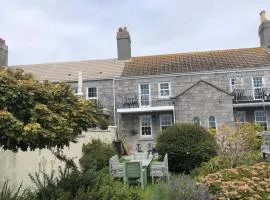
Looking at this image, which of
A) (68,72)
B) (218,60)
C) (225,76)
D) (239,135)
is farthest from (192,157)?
(68,72)

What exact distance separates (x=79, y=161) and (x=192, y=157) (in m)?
4.82

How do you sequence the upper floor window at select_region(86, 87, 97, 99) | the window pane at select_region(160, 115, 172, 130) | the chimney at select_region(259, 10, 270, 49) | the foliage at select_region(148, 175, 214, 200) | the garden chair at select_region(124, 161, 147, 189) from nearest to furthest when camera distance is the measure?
1. the foliage at select_region(148, 175, 214, 200)
2. the garden chair at select_region(124, 161, 147, 189)
3. the window pane at select_region(160, 115, 172, 130)
4. the upper floor window at select_region(86, 87, 97, 99)
5. the chimney at select_region(259, 10, 270, 49)

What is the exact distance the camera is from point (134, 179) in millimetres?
14039

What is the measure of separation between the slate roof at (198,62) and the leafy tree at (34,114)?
72.1 ft

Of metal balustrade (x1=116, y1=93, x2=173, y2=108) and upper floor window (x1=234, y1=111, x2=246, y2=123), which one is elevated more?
metal balustrade (x1=116, y1=93, x2=173, y2=108)

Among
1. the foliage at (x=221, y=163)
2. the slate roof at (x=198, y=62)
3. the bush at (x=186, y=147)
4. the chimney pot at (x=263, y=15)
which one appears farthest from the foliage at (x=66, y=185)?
the chimney pot at (x=263, y=15)

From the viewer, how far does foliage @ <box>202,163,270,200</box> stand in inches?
344

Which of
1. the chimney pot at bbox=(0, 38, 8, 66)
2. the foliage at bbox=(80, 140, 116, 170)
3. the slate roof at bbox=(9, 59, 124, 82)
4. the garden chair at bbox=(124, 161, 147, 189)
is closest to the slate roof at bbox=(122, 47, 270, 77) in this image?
the slate roof at bbox=(9, 59, 124, 82)

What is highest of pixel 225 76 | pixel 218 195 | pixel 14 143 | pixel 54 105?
pixel 225 76

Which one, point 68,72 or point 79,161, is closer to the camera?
point 79,161

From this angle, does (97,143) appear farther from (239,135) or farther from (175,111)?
(175,111)

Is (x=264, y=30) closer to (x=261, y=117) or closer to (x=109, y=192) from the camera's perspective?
(x=261, y=117)

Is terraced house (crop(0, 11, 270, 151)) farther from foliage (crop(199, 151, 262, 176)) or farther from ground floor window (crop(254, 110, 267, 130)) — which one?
foliage (crop(199, 151, 262, 176))

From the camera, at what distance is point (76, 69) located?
33031mm
